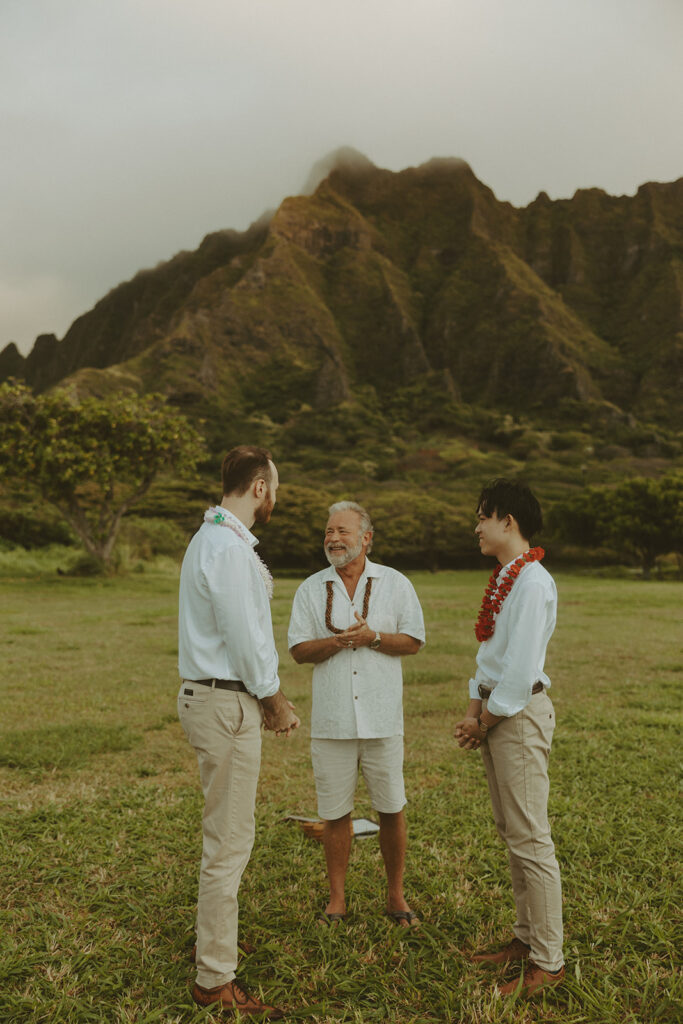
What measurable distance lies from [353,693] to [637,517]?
36858 mm

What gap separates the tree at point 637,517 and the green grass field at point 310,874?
30.4 meters

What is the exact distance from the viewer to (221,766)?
2779 mm

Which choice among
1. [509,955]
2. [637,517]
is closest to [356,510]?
[509,955]

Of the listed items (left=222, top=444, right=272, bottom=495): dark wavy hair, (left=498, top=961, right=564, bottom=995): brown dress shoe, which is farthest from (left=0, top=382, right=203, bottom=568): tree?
(left=498, top=961, right=564, bottom=995): brown dress shoe

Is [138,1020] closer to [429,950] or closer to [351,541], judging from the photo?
[429,950]

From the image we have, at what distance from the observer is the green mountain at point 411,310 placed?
346ft

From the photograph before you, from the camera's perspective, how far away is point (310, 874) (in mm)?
3959

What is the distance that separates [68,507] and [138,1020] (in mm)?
24069

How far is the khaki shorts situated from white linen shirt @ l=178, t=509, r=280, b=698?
0.86 metres

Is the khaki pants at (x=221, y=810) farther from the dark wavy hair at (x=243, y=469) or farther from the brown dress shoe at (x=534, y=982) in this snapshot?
the brown dress shoe at (x=534, y=982)

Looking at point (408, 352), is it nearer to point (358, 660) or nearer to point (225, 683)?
point (358, 660)

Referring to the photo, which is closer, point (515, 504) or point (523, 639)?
point (523, 639)

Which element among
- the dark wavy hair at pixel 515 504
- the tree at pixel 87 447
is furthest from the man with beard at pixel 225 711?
the tree at pixel 87 447

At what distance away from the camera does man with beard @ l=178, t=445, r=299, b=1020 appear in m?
2.74
